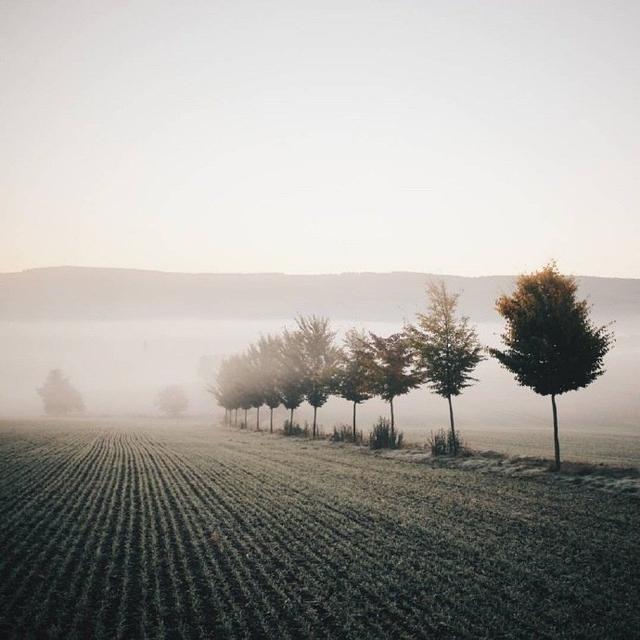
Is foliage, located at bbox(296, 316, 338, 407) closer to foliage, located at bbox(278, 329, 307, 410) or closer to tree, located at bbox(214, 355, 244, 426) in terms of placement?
foliage, located at bbox(278, 329, 307, 410)

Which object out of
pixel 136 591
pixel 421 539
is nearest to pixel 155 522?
pixel 136 591

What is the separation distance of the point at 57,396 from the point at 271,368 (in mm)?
64613

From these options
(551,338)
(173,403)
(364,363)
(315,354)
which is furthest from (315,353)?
(173,403)

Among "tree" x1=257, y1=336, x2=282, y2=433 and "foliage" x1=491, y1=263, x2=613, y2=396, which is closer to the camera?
"foliage" x1=491, y1=263, x2=613, y2=396

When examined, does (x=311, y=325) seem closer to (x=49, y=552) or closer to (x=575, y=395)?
(x=49, y=552)

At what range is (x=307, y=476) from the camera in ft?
61.4

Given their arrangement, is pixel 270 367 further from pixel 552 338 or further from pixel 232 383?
pixel 552 338

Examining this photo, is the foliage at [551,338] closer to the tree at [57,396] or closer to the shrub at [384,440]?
the shrub at [384,440]

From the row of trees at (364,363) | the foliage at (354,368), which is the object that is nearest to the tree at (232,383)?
the row of trees at (364,363)

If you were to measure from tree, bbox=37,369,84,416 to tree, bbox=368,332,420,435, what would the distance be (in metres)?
82.7

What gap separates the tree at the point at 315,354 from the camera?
3878 cm

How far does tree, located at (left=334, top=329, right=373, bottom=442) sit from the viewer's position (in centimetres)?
3191

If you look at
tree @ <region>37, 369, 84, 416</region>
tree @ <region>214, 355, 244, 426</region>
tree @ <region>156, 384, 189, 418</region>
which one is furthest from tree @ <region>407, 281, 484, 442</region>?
tree @ <region>37, 369, 84, 416</region>

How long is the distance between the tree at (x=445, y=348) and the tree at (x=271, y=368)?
21.0 metres
